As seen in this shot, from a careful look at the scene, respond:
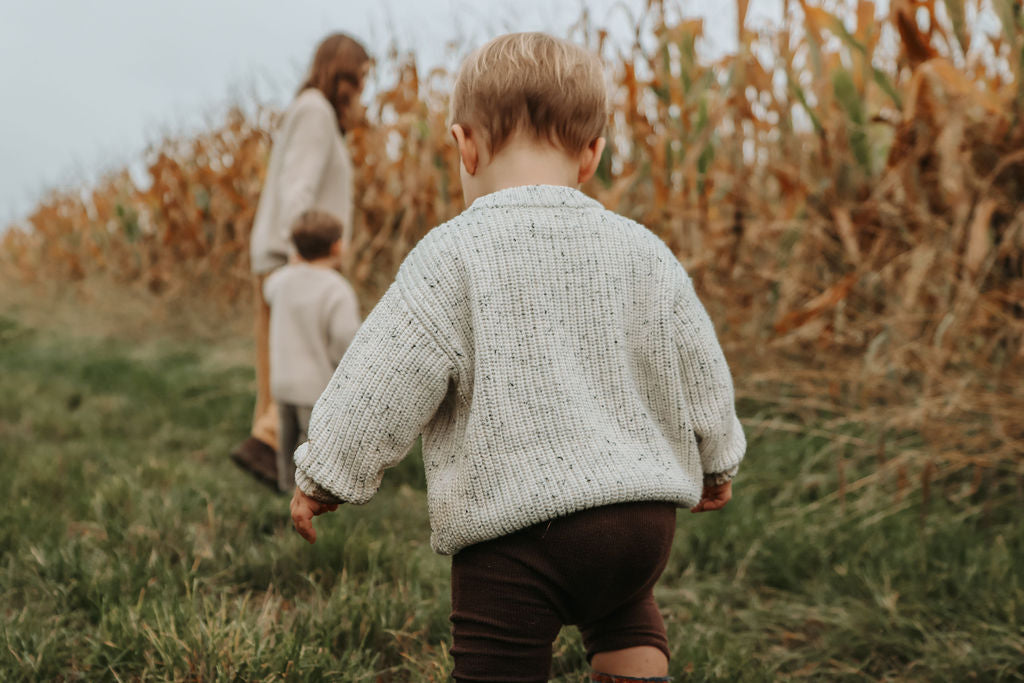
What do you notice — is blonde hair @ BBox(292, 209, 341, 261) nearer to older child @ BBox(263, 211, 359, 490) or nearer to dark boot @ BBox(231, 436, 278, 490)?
older child @ BBox(263, 211, 359, 490)

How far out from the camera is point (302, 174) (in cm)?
327

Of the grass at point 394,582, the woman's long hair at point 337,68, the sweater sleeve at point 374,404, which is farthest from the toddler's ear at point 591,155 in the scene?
the woman's long hair at point 337,68

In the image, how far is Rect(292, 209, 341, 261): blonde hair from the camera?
298 cm

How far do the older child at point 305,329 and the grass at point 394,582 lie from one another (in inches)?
12.2

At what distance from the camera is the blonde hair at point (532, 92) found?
1313 mm

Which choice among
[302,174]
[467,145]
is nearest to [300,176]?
[302,174]

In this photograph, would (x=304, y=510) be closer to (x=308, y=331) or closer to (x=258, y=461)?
(x=308, y=331)

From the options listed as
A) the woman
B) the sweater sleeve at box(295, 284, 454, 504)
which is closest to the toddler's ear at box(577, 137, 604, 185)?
the sweater sleeve at box(295, 284, 454, 504)

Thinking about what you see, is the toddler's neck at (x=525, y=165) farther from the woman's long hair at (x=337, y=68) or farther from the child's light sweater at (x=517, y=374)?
the woman's long hair at (x=337, y=68)

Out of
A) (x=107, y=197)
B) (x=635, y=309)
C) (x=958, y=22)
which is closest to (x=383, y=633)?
(x=635, y=309)

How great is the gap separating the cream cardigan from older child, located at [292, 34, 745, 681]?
6.34 feet

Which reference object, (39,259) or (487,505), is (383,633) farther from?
(39,259)

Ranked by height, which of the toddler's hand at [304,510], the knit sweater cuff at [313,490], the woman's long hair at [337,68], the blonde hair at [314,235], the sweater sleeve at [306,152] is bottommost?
the toddler's hand at [304,510]

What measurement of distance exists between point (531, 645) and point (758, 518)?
1.56 metres
